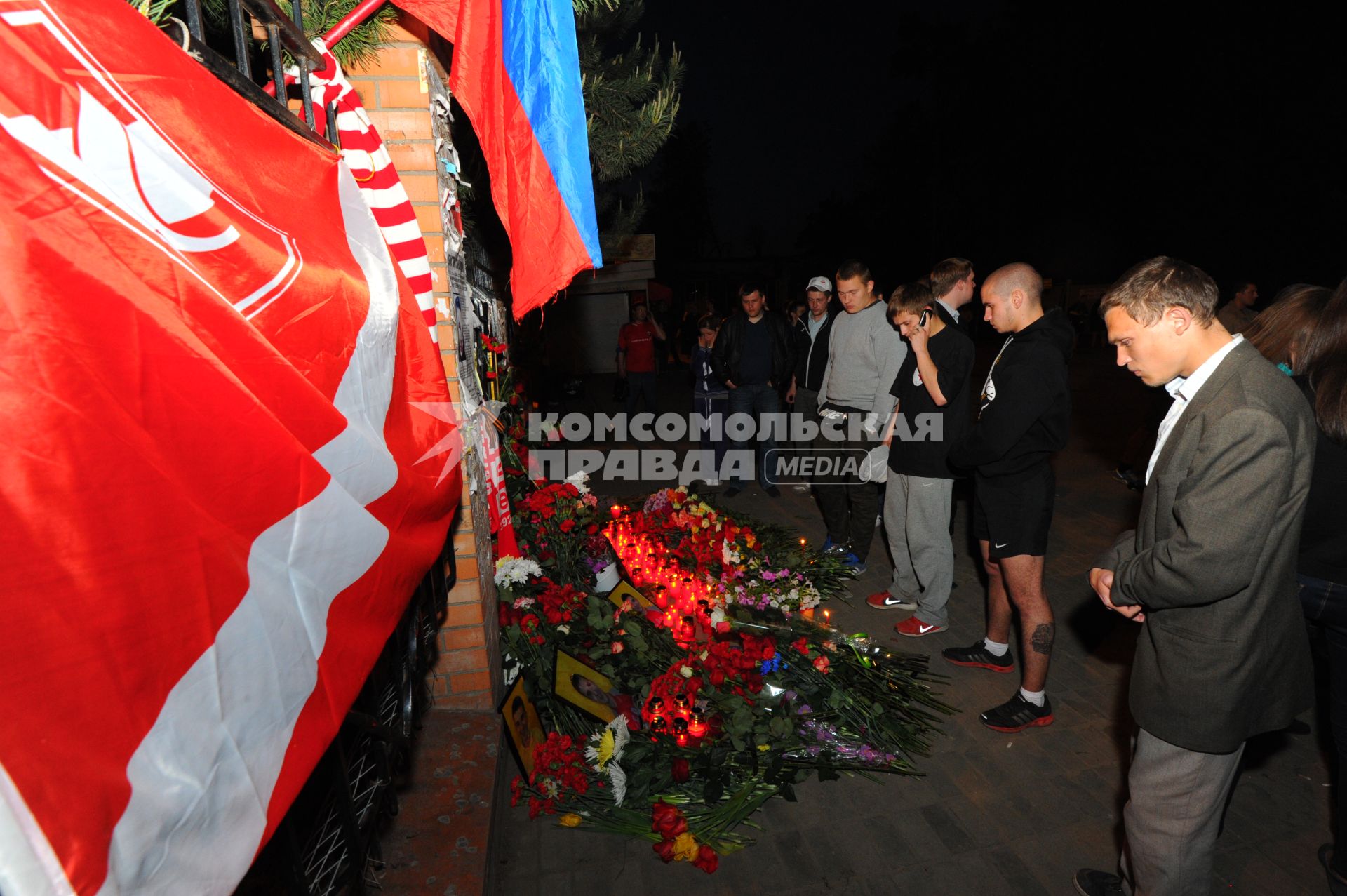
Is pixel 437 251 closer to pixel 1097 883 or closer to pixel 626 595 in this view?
pixel 626 595

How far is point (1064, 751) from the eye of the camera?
3234 millimetres

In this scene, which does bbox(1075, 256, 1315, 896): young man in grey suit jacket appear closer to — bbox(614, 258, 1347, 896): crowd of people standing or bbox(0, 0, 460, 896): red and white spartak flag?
bbox(614, 258, 1347, 896): crowd of people standing

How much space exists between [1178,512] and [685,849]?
2065 mm

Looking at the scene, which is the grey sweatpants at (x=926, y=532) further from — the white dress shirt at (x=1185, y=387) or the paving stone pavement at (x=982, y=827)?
the white dress shirt at (x=1185, y=387)

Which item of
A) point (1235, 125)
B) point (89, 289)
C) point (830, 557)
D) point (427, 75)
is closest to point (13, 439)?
point (89, 289)

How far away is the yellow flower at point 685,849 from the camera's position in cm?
259

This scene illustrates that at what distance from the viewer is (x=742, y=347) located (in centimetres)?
682

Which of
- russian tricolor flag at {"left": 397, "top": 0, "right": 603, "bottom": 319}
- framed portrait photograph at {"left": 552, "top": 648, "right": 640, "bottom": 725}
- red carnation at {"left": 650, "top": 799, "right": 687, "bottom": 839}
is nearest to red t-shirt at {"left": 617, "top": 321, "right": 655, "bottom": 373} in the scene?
framed portrait photograph at {"left": 552, "top": 648, "right": 640, "bottom": 725}

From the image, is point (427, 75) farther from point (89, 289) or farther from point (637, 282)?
point (637, 282)

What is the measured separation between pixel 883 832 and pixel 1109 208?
34.8 metres

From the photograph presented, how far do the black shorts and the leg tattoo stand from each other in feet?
1.18

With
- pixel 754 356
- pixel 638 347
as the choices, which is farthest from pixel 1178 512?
pixel 638 347

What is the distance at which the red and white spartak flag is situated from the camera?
2.17ft

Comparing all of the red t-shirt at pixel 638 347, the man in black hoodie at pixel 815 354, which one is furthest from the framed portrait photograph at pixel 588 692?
the red t-shirt at pixel 638 347
